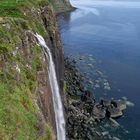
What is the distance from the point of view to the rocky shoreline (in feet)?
163

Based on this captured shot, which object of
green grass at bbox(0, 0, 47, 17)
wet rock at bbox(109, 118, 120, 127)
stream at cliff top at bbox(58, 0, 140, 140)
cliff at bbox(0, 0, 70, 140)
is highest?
green grass at bbox(0, 0, 47, 17)

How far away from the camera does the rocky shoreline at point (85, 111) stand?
49.7 m

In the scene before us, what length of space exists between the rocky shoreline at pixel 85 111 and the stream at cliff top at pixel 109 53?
1762 mm

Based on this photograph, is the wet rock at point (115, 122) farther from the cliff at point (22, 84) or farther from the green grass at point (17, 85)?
the green grass at point (17, 85)

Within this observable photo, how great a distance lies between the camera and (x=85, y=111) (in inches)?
2290

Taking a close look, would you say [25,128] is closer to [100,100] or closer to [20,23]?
[20,23]

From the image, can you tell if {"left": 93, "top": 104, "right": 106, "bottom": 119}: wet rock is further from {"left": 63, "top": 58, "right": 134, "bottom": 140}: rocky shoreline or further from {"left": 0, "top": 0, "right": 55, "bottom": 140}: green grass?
{"left": 0, "top": 0, "right": 55, "bottom": 140}: green grass

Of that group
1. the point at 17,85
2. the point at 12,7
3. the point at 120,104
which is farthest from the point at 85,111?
the point at 17,85

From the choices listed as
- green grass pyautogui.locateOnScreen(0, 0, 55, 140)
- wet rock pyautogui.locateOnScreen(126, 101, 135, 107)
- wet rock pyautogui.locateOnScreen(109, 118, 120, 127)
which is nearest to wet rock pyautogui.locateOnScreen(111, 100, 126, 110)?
wet rock pyautogui.locateOnScreen(126, 101, 135, 107)

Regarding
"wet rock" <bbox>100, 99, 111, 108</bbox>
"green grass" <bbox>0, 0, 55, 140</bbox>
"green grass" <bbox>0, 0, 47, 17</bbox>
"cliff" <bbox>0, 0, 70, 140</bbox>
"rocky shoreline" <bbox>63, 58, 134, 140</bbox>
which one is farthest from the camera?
"wet rock" <bbox>100, 99, 111, 108</bbox>

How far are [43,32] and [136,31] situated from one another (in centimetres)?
8843

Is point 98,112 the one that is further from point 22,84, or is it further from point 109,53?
point 109,53

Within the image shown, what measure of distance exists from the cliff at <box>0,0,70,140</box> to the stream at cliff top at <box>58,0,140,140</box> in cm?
2685

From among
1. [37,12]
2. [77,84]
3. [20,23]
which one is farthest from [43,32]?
[77,84]
